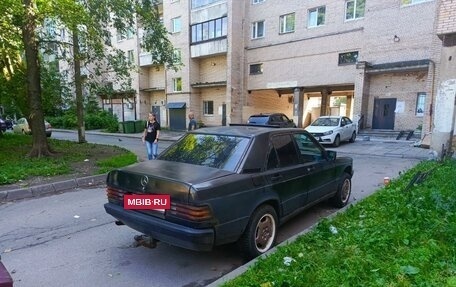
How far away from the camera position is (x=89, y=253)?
3.82 meters

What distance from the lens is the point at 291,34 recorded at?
22.3 metres

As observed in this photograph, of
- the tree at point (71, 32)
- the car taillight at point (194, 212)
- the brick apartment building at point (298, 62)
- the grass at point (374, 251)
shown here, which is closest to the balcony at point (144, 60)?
the brick apartment building at point (298, 62)

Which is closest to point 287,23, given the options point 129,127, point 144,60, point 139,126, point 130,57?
point 130,57

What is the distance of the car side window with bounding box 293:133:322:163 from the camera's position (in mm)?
4535

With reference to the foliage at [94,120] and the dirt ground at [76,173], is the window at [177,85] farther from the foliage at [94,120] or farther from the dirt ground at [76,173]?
the dirt ground at [76,173]

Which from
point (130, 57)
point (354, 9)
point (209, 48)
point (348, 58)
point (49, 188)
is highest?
point (354, 9)

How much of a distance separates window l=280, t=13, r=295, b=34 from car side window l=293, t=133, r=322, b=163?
19.6m

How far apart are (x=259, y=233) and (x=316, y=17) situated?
20791mm

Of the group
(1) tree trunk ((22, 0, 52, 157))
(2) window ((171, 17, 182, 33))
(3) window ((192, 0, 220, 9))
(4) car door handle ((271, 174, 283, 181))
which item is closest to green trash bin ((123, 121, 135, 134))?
(2) window ((171, 17, 182, 33))

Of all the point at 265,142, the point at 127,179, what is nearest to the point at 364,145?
the point at 265,142

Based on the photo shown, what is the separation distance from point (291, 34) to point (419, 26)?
8213 mm

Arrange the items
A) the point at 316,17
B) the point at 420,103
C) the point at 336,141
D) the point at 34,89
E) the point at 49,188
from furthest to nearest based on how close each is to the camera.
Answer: the point at 316,17, the point at 420,103, the point at 336,141, the point at 34,89, the point at 49,188

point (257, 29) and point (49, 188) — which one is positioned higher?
point (257, 29)

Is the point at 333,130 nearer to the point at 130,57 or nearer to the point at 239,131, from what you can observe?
the point at 239,131
